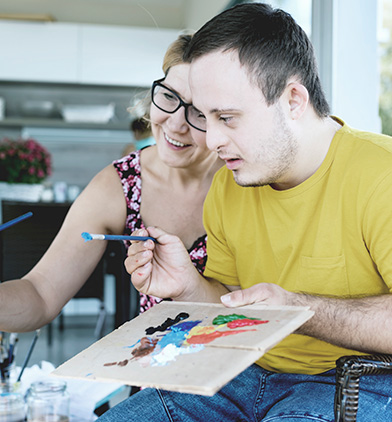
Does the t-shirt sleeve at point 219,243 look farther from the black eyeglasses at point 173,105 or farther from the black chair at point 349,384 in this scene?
the black chair at point 349,384

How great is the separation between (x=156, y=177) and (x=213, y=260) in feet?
1.39

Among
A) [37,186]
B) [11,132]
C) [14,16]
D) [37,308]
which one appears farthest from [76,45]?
[37,308]

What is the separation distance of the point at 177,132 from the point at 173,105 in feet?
0.24

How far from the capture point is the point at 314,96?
46.9 inches

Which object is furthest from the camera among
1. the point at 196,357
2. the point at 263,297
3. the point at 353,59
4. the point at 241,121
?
the point at 353,59

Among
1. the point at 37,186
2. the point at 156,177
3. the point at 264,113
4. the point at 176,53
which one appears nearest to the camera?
the point at 264,113

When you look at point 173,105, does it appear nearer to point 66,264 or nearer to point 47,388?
point 66,264

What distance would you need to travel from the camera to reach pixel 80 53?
17.2ft

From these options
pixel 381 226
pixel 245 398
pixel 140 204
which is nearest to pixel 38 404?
pixel 245 398

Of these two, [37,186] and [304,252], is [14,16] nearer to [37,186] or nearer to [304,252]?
[37,186]

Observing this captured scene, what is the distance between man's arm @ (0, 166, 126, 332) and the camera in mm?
1344

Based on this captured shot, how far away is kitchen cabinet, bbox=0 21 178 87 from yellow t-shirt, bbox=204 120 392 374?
13.7ft

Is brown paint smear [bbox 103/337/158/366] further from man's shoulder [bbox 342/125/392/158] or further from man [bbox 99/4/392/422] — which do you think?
man's shoulder [bbox 342/125/392/158]

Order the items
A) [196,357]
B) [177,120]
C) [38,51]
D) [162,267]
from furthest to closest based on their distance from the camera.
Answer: [38,51], [177,120], [162,267], [196,357]
